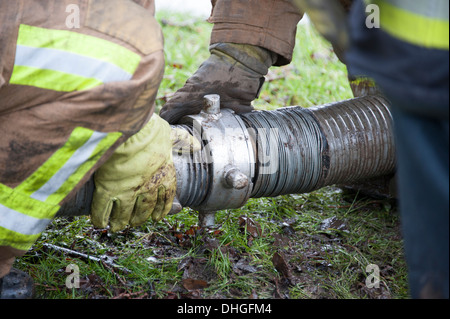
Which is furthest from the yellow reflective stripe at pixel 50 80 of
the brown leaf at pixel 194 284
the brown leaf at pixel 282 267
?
the brown leaf at pixel 282 267

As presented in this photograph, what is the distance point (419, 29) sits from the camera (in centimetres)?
110

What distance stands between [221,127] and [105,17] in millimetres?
757

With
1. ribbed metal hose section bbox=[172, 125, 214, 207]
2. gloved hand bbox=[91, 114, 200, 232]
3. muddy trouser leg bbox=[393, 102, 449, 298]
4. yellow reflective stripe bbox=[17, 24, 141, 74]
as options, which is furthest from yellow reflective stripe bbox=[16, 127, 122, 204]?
muddy trouser leg bbox=[393, 102, 449, 298]

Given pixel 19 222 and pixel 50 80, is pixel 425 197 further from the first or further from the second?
pixel 19 222

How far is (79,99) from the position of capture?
1.63 meters

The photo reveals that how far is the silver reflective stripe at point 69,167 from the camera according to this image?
1691 mm

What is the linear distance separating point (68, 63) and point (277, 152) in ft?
3.66

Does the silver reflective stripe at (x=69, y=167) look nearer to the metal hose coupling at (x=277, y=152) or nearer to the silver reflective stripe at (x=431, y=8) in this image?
the metal hose coupling at (x=277, y=152)

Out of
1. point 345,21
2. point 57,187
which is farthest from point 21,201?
point 345,21

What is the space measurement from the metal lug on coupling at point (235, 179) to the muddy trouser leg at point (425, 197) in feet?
3.04

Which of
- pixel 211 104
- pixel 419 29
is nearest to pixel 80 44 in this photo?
pixel 211 104

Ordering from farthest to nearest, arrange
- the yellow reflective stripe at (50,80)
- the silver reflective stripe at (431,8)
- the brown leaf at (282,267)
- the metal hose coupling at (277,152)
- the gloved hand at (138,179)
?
the brown leaf at (282,267) → the metal hose coupling at (277,152) → the gloved hand at (138,179) → the yellow reflective stripe at (50,80) → the silver reflective stripe at (431,8)

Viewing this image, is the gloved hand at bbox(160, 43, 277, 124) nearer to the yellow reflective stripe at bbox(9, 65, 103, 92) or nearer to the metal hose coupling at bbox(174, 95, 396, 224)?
the metal hose coupling at bbox(174, 95, 396, 224)

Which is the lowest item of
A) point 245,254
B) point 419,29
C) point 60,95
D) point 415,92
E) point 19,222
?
point 245,254
